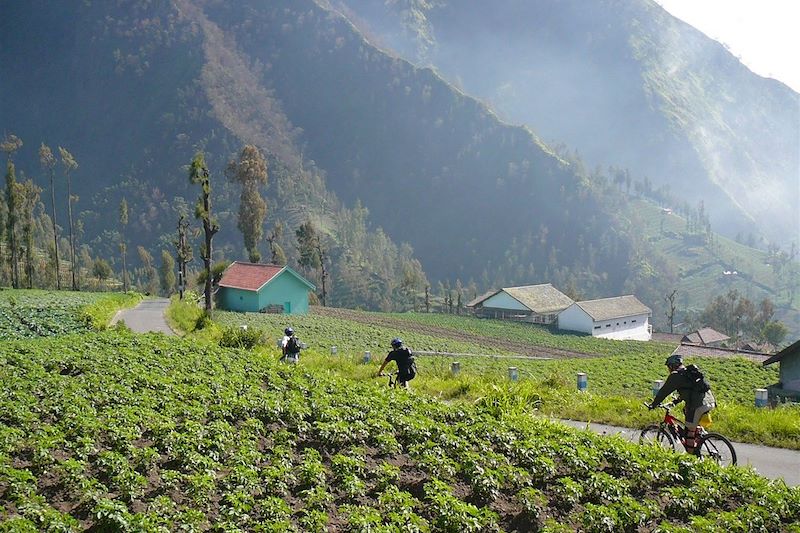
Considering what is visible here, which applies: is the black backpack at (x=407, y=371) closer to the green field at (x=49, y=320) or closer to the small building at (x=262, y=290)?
the green field at (x=49, y=320)

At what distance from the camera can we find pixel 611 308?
90000 millimetres

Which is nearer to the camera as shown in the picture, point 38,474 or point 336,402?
point 38,474

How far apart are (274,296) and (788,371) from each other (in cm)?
4539

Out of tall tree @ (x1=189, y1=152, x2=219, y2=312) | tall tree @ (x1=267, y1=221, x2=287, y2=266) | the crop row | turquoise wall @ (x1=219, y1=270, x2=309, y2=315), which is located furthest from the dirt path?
the crop row

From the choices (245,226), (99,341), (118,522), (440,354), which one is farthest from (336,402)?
(245,226)

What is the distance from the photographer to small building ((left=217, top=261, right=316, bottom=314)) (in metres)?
63.5

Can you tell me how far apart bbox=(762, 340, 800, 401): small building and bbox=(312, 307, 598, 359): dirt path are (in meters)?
29.0

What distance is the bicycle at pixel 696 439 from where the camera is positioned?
1116 centimetres

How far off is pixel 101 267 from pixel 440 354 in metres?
85.2

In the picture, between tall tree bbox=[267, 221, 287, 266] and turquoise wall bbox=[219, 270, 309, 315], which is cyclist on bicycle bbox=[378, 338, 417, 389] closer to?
turquoise wall bbox=[219, 270, 309, 315]

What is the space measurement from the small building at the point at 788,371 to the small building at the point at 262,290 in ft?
146

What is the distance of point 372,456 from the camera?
37.3ft

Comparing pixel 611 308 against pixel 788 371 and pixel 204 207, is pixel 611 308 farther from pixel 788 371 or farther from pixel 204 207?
pixel 204 207

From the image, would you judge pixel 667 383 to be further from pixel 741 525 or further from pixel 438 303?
pixel 438 303
